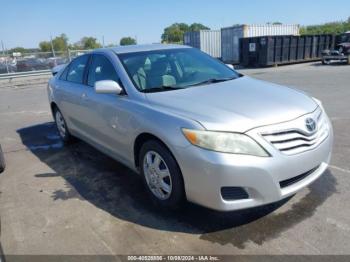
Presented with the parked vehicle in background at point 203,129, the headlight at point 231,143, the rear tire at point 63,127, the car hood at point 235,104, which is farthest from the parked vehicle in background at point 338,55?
the headlight at point 231,143

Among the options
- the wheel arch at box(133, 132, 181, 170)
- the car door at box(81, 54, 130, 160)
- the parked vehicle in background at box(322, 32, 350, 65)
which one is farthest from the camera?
the parked vehicle in background at box(322, 32, 350, 65)

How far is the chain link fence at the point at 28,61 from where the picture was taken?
21.0m

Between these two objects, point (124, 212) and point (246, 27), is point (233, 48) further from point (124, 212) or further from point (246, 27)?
Result: point (124, 212)

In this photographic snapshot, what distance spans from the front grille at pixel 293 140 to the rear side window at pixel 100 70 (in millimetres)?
1916

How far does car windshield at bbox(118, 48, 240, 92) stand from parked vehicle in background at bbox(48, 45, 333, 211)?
0.04 feet

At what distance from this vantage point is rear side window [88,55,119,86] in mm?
3938

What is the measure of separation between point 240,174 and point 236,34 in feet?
75.0

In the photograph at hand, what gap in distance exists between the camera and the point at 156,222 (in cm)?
317

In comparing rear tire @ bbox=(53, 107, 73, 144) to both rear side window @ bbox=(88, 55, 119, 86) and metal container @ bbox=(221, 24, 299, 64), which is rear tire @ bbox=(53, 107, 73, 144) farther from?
metal container @ bbox=(221, 24, 299, 64)

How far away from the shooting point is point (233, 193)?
273 cm

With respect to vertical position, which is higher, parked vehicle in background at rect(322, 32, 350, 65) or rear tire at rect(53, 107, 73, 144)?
rear tire at rect(53, 107, 73, 144)

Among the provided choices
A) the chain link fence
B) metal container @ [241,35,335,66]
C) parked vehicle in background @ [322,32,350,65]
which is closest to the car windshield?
metal container @ [241,35,335,66]

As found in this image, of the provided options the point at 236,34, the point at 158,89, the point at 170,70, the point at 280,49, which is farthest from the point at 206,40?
the point at 158,89

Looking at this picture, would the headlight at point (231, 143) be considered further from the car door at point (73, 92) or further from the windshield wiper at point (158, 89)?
the car door at point (73, 92)
